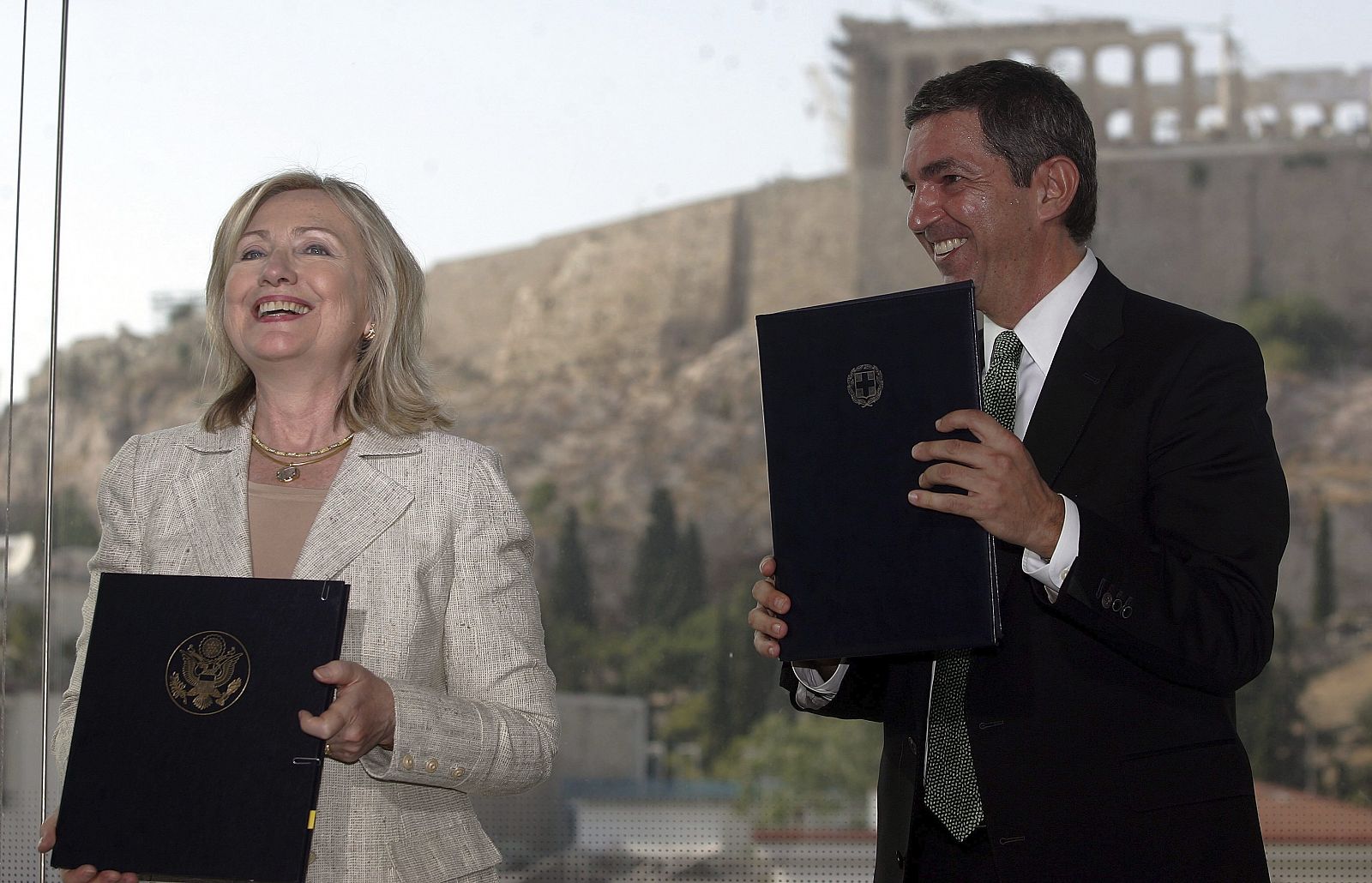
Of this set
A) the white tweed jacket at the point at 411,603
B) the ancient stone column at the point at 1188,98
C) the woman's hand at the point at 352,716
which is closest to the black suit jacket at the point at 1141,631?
the white tweed jacket at the point at 411,603

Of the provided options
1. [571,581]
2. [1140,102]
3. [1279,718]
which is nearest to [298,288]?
[571,581]

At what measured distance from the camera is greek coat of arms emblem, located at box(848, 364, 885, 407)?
1.57m

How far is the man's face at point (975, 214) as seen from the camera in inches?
74.5

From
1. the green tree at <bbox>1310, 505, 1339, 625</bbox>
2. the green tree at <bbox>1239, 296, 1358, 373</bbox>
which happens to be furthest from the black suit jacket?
the green tree at <bbox>1239, 296, 1358, 373</bbox>

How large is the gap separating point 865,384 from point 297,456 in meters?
0.78

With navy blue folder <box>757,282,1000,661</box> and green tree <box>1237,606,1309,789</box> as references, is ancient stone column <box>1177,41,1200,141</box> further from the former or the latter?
navy blue folder <box>757,282,1000,661</box>

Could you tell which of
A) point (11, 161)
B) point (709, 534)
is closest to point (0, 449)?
point (709, 534)

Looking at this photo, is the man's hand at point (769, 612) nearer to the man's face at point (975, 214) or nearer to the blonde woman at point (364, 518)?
the blonde woman at point (364, 518)

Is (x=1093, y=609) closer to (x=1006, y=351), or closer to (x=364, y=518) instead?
(x=1006, y=351)

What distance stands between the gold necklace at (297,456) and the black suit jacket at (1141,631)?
2.91 feet

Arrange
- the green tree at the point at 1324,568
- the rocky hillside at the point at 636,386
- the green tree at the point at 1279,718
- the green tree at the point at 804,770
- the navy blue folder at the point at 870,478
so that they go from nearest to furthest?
1. the navy blue folder at the point at 870,478
2. the green tree at the point at 1279,718
3. the green tree at the point at 804,770
4. the green tree at the point at 1324,568
5. the rocky hillside at the point at 636,386

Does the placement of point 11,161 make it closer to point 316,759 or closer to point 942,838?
point 316,759

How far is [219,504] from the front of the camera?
176 centimetres

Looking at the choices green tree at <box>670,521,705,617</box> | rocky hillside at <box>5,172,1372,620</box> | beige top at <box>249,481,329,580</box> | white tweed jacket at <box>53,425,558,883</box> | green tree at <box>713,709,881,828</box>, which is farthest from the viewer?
green tree at <box>670,521,705,617</box>
